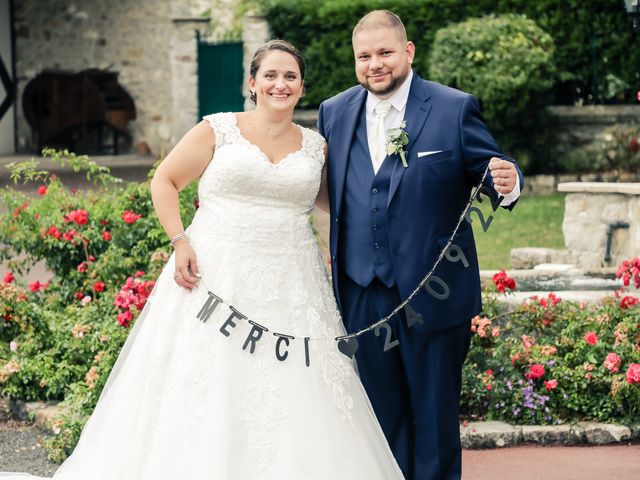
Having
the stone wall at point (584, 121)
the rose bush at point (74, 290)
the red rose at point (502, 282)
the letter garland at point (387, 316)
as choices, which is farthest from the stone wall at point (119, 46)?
the letter garland at point (387, 316)

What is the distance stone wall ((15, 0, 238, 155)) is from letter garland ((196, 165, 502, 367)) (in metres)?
15.1

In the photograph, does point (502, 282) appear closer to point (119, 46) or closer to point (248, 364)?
point (248, 364)

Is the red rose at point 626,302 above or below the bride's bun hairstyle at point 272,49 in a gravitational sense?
below

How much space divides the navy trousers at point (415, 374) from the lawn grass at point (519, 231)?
4.82 meters

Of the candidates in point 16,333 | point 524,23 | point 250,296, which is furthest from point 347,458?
point 524,23

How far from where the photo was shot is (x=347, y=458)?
14.2 feet

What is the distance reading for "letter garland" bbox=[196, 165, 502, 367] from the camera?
4230 millimetres

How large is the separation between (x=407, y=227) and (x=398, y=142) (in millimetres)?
309

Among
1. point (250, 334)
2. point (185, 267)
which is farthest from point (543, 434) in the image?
point (185, 267)

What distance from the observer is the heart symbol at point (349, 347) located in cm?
430

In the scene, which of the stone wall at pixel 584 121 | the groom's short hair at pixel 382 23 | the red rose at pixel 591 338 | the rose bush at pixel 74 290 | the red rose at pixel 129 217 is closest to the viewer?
the groom's short hair at pixel 382 23

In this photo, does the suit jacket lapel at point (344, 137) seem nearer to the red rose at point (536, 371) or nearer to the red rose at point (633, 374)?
the red rose at point (536, 371)

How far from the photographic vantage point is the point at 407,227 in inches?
167

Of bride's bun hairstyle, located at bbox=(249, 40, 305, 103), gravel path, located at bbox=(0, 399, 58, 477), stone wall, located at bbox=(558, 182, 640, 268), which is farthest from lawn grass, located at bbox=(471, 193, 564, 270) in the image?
bride's bun hairstyle, located at bbox=(249, 40, 305, 103)
